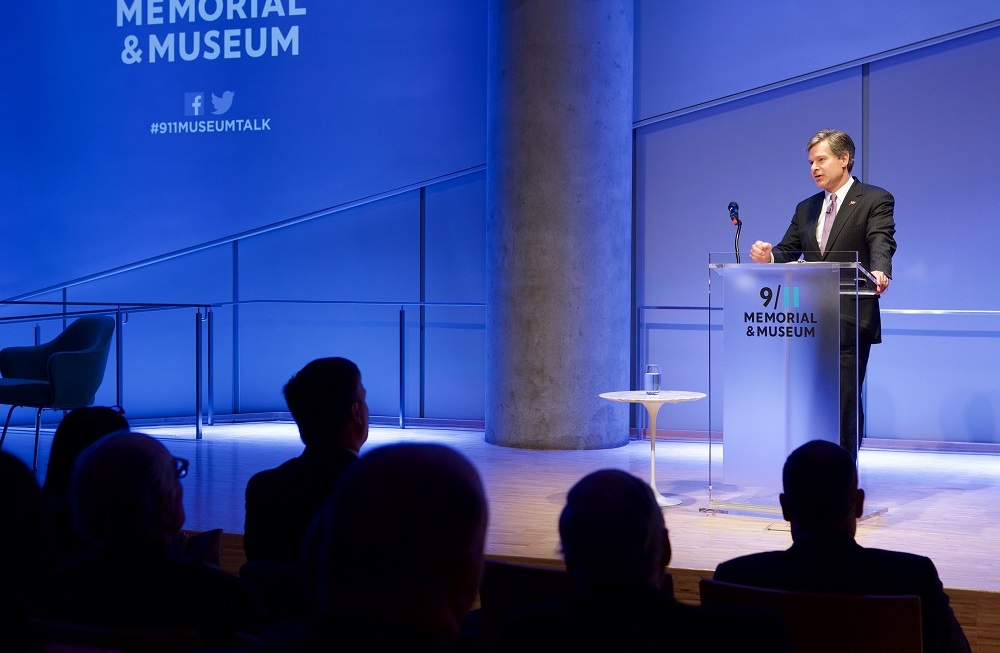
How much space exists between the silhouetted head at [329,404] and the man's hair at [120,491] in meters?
0.72

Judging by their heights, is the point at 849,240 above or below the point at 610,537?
above

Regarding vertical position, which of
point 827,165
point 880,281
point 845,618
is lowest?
point 845,618

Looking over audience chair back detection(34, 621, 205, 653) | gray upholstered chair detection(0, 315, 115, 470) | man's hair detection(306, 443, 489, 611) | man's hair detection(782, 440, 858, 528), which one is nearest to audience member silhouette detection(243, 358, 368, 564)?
audience chair back detection(34, 621, 205, 653)

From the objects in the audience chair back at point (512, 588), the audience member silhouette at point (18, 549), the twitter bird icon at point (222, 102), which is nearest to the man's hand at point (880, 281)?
Result: the audience chair back at point (512, 588)

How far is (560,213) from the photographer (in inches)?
276

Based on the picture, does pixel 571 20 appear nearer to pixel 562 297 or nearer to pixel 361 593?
pixel 562 297

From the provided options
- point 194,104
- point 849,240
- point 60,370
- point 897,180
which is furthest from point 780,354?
point 194,104

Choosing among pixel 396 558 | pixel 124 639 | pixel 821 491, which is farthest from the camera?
pixel 821 491

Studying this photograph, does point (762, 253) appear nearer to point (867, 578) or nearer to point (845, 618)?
point (867, 578)

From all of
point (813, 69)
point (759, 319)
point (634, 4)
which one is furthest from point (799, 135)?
point (759, 319)

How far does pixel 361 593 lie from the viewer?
1202 mm

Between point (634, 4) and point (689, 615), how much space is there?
6670 mm

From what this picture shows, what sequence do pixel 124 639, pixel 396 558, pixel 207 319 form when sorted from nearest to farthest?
pixel 396 558 → pixel 124 639 → pixel 207 319

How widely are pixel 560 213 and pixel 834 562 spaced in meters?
4.90
